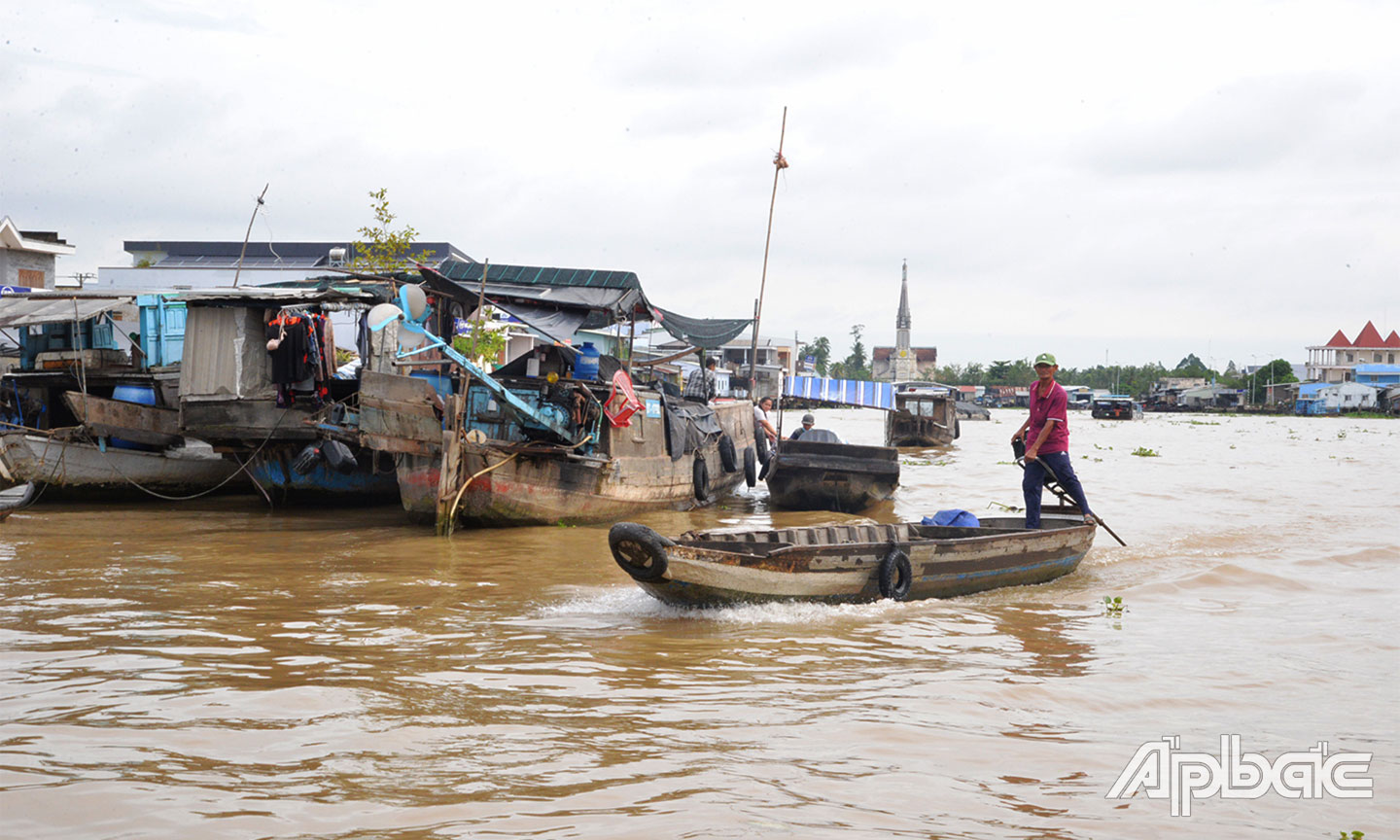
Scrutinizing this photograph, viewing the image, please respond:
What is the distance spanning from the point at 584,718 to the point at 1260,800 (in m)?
2.87

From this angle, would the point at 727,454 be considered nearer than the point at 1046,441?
No

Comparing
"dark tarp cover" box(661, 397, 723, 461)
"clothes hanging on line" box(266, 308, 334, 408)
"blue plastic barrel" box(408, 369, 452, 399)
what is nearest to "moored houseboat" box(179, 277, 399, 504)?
"clothes hanging on line" box(266, 308, 334, 408)

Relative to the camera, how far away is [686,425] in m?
13.9

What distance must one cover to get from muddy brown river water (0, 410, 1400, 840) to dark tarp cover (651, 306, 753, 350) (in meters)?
5.69

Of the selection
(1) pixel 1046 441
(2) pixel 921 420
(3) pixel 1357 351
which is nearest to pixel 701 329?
(1) pixel 1046 441

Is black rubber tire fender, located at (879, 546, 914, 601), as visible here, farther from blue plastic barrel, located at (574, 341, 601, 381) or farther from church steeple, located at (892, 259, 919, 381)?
church steeple, located at (892, 259, 919, 381)

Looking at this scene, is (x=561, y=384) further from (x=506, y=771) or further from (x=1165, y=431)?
(x=1165, y=431)

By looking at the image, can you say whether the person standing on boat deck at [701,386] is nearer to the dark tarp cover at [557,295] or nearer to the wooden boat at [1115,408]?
the dark tarp cover at [557,295]

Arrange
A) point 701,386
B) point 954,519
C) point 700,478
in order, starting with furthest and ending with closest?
point 701,386
point 700,478
point 954,519

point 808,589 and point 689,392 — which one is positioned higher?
point 689,392

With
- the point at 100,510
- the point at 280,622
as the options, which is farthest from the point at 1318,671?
the point at 100,510

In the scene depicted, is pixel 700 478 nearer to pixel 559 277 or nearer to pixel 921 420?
pixel 559 277

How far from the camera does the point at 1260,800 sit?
13.3 feet

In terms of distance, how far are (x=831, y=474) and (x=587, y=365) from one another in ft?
12.8
